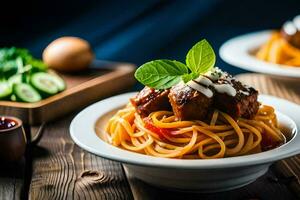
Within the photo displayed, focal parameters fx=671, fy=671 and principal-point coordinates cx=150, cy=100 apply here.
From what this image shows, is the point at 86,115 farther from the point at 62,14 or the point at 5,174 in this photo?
the point at 62,14

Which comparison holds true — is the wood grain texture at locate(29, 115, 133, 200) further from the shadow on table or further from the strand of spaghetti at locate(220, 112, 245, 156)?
the strand of spaghetti at locate(220, 112, 245, 156)

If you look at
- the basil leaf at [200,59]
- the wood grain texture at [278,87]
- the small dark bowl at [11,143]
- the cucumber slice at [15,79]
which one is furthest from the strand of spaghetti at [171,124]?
the cucumber slice at [15,79]

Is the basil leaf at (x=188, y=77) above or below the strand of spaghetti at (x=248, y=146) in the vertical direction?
above

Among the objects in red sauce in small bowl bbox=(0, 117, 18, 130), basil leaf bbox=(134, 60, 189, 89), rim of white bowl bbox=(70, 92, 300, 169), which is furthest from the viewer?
red sauce in small bowl bbox=(0, 117, 18, 130)

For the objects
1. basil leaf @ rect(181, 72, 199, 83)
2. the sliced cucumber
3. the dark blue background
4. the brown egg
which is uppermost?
basil leaf @ rect(181, 72, 199, 83)

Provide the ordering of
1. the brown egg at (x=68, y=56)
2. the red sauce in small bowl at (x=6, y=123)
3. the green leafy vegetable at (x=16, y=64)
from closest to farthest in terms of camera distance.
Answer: the red sauce in small bowl at (x=6, y=123) < the green leafy vegetable at (x=16, y=64) < the brown egg at (x=68, y=56)

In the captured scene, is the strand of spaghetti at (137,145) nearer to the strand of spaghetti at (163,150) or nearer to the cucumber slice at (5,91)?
the strand of spaghetti at (163,150)

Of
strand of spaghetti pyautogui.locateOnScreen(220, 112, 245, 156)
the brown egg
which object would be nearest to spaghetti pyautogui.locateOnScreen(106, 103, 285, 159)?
strand of spaghetti pyautogui.locateOnScreen(220, 112, 245, 156)
